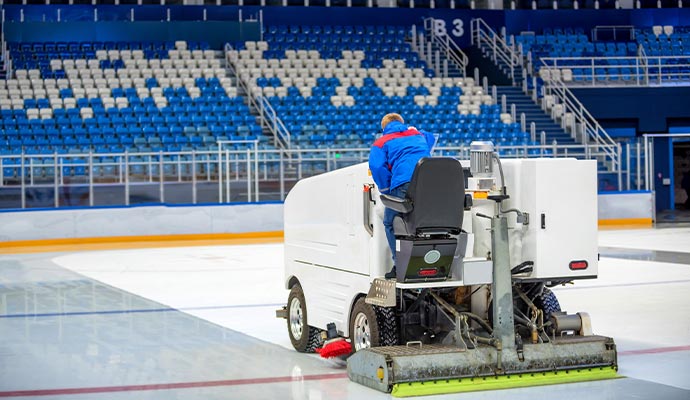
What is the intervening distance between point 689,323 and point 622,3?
29831 mm

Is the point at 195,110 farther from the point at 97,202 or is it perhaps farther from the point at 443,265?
the point at 443,265

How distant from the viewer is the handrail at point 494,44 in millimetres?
32750

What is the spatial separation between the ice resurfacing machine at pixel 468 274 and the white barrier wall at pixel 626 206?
17.7 m

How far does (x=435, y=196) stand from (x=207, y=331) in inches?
140

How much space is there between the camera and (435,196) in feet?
21.0

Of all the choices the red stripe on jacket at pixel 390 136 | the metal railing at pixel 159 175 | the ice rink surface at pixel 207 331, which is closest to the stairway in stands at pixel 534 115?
the metal railing at pixel 159 175

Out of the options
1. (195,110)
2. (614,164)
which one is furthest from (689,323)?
(195,110)

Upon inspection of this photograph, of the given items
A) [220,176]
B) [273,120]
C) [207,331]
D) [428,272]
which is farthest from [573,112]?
[428,272]

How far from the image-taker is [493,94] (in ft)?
98.9

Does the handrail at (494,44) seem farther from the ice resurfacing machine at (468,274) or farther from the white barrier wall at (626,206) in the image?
the ice resurfacing machine at (468,274)

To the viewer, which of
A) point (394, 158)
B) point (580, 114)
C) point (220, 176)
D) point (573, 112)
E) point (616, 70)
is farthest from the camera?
point (616, 70)

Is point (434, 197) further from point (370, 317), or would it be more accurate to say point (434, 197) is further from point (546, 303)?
point (546, 303)

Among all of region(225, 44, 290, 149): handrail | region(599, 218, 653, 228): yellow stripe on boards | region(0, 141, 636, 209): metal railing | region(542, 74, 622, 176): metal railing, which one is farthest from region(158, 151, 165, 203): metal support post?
region(542, 74, 622, 176): metal railing

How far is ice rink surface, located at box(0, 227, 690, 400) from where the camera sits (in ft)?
21.6
